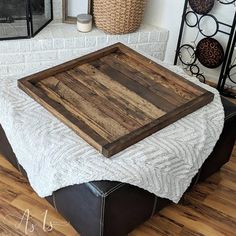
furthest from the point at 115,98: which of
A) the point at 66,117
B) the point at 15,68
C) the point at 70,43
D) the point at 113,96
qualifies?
the point at 15,68

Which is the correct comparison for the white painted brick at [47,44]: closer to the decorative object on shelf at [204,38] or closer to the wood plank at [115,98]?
the wood plank at [115,98]

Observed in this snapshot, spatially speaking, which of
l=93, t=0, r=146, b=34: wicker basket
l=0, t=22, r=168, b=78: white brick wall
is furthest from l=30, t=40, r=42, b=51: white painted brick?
l=93, t=0, r=146, b=34: wicker basket

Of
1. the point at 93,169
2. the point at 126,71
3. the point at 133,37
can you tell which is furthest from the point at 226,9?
the point at 93,169

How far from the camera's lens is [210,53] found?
233cm

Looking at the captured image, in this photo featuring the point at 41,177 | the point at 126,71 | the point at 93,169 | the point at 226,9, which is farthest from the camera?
the point at 226,9

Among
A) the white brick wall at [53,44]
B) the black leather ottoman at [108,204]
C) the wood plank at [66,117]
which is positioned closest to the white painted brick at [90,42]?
the white brick wall at [53,44]

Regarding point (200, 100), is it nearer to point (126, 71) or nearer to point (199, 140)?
point (199, 140)

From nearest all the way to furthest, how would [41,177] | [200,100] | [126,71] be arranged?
[41,177]
[200,100]
[126,71]

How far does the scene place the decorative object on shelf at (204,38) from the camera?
7.32ft

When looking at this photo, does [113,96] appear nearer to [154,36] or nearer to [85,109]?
[85,109]

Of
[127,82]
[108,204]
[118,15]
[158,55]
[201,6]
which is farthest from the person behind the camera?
[158,55]

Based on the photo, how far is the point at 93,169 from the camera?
128 centimetres

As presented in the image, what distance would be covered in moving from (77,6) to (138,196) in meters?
1.48

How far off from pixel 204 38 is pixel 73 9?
84 centimetres
